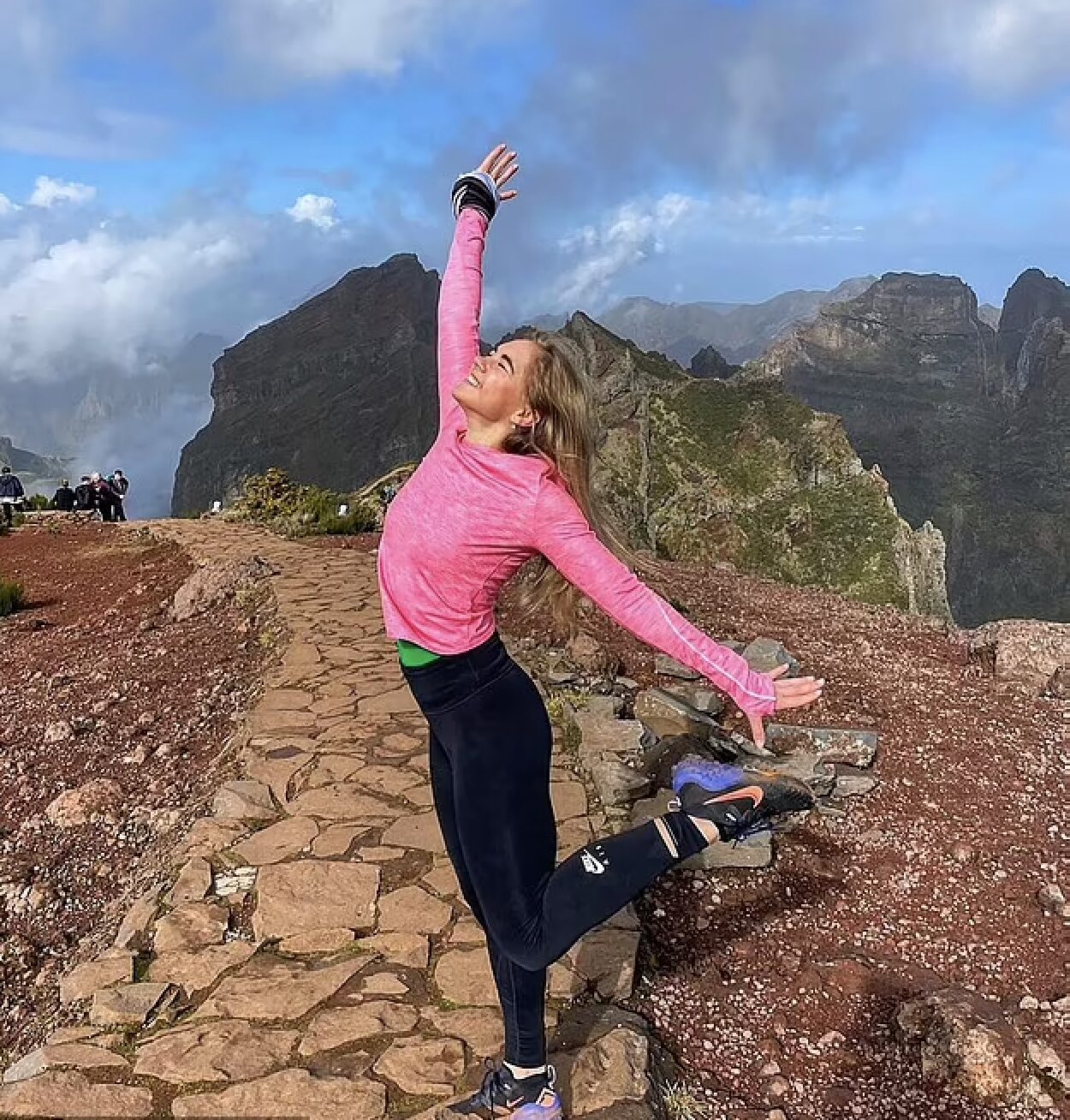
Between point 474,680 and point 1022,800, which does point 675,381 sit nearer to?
point 1022,800

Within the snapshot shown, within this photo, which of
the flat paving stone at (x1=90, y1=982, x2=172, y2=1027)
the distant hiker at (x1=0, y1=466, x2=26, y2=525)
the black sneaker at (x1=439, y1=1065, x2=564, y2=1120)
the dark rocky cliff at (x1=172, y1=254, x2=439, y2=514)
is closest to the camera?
the black sneaker at (x1=439, y1=1065, x2=564, y2=1120)

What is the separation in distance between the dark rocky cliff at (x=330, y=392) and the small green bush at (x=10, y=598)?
71871 mm

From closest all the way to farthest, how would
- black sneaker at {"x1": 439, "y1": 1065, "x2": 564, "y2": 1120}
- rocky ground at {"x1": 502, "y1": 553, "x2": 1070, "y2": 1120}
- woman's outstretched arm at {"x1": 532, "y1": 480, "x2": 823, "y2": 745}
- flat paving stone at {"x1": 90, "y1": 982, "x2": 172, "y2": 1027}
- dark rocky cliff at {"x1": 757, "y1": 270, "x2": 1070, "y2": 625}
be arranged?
woman's outstretched arm at {"x1": 532, "y1": 480, "x2": 823, "y2": 745}
black sneaker at {"x1": 439, "y1": 1065, "x2": 564, "y2": 1120}
flat paving stone at {"x1": 90, "y1": 982, "x2": 172, "y2": 1027}
rocky ground at {"x1": 502, "y1": 553, "x2": 1070, "y2": 1120}
dark rocky cliff at {"x1": 757, "y1": 270, "x2": 1070, "y2": 625}

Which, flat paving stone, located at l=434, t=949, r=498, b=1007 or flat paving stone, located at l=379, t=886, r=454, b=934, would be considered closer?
flat paving stone, located at l=434, t=949, r=498, b=1007

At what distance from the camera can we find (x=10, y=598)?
11.8m

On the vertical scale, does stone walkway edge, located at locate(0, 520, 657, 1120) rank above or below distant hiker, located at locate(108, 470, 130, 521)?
below

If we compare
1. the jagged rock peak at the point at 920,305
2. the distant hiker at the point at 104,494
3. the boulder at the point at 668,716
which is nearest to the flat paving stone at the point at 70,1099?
the boulder at the point at 668,716

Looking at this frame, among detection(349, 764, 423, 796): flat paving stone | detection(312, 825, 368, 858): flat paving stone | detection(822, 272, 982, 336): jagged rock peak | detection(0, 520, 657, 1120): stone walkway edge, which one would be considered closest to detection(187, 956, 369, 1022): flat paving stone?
detection(0, 520, 657, 1120): stone walkway edge

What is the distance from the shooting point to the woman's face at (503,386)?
8.31ft

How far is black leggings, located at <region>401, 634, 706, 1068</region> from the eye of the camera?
99.1 inches

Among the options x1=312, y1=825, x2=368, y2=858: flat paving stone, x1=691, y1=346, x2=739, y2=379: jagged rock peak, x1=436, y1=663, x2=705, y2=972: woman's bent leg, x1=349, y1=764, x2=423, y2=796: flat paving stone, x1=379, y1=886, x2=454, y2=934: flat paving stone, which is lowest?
x1=379, y1=886, x2=454, y2=934: flat paving stone

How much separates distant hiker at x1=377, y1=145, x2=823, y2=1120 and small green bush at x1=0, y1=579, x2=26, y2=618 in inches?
420

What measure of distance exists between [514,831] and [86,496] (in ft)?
75.6

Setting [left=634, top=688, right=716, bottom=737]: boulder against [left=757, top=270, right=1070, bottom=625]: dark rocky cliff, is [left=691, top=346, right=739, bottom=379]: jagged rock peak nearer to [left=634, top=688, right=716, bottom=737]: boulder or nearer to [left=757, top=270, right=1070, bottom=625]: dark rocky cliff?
[left=757, top=270, right=1070, bottom=625]: dark rocky cliff
